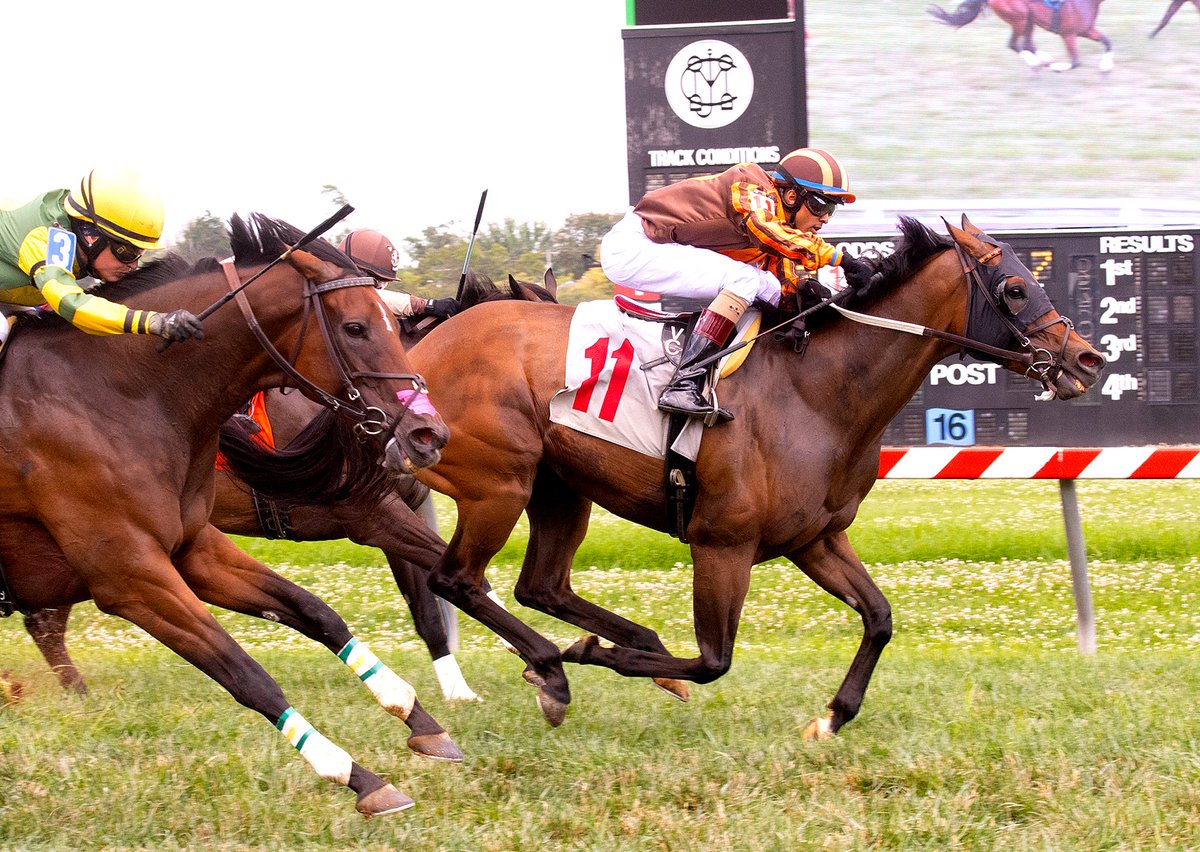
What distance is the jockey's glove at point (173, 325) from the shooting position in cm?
377

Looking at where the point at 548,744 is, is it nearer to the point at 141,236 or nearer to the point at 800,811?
the point at 800,811

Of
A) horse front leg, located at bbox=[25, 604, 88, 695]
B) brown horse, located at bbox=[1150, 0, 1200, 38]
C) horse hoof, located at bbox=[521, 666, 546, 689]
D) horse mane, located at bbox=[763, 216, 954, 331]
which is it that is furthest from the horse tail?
horse front leg, located at bbox=[25, 604, 88, 695]

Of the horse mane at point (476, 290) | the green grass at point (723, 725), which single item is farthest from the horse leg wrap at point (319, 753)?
the horse mane at point (476, 290)

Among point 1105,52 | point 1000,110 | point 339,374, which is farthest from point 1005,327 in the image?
point 1105,52

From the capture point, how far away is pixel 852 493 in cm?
495

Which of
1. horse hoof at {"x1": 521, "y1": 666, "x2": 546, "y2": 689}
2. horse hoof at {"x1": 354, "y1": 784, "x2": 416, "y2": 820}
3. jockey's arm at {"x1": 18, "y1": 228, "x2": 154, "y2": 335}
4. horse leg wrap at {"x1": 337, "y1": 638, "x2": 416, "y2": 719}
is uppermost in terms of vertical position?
jockey's arm at {"x1": 18, "y1": 228, "x2": 154, "y2": 335}

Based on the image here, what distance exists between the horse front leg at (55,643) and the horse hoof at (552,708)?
1875 millimetres

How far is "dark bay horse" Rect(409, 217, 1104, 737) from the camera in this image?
15.7 ft

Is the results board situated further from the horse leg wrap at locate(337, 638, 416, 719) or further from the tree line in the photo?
the horse leg wrap at locate(337, 638, 416, 719)

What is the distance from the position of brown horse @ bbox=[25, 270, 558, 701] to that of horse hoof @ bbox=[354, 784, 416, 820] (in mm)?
1650

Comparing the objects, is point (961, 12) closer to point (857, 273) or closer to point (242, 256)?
point (857, 273)

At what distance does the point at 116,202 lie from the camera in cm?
407

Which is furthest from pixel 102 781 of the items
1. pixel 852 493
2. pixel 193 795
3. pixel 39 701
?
pixel 852 493

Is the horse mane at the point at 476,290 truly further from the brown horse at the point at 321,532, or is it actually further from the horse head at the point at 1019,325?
the horse head at the point at 1019,325
